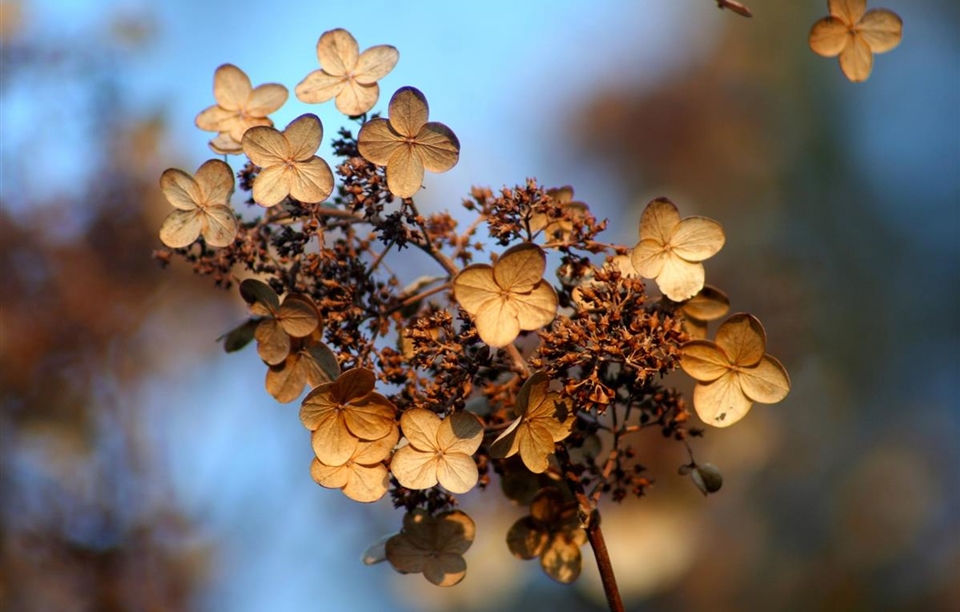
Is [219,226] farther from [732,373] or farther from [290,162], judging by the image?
[732,373]

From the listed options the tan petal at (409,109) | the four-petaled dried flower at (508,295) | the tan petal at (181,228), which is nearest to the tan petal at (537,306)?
the four-petaled dried flower at (508,295)

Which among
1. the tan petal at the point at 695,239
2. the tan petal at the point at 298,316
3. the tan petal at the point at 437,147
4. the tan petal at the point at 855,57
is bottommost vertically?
the tan petal at the point at 298,316

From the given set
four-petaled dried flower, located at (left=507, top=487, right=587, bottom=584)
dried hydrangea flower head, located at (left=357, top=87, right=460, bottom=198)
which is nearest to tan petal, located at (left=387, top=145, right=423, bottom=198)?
dried hydrangea flower head, located at (left=357, top=87, right=460, bottom=198)

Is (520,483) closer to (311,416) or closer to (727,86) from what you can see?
(311,416)

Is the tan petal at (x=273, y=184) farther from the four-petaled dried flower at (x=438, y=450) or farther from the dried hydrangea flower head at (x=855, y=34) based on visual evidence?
the dried hydrangea flower head at (x=855, y=34)

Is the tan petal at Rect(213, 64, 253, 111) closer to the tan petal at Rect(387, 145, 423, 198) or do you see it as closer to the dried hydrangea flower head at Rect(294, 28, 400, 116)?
the dried hydrangea flower head at Rect(294, 28, 400, 116)

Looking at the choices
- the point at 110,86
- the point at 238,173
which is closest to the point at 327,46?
the point at 238,173
